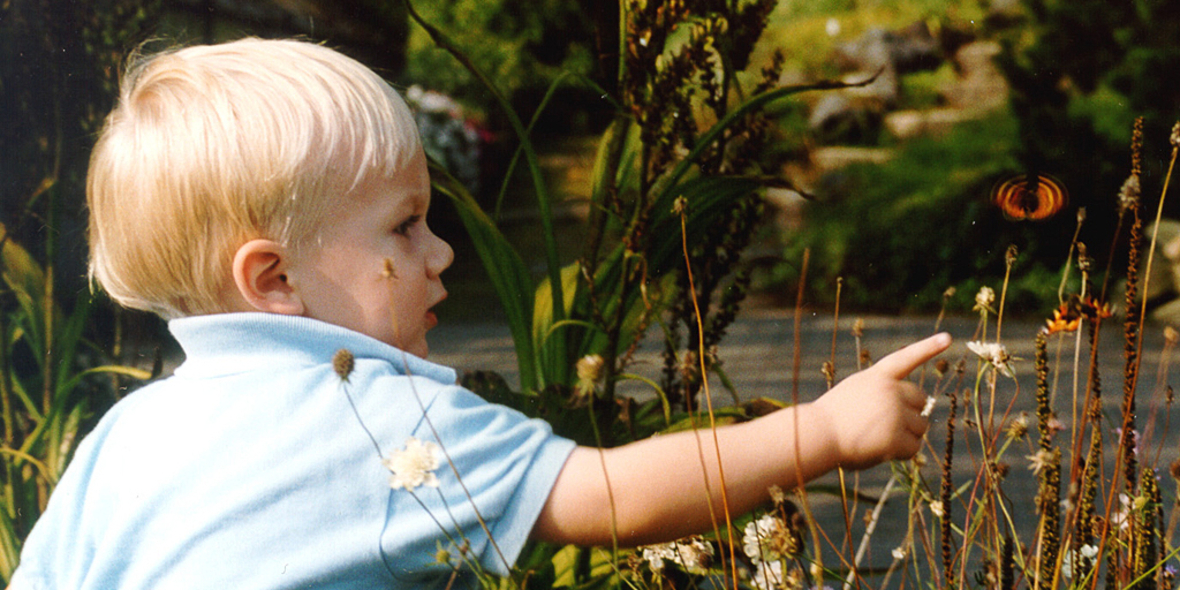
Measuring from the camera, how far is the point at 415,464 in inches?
41.2

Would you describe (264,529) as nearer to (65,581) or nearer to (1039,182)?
(65,581)

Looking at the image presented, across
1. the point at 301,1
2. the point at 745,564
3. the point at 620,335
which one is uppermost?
the point at 301,1

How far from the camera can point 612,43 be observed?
182 centimetres

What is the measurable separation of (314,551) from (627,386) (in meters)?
1.64

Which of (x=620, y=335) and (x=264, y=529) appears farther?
(x=620, y=335)

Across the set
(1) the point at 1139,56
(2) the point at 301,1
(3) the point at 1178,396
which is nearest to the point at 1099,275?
(3) the point at 1178,396

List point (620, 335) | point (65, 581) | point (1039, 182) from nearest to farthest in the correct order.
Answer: point (65, 581) < point (620, 335) < point (1039, 182)

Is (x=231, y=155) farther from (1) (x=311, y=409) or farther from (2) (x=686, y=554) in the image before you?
(2) (x=686, y=554)

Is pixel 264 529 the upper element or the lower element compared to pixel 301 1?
lower

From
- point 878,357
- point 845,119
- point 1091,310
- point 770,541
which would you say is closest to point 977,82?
point 845,119

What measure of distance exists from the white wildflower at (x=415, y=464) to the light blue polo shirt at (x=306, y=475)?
2 cm

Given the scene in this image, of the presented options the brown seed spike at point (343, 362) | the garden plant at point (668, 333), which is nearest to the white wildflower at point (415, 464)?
the brown seed spike at point (343, 362)

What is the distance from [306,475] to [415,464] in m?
0.15

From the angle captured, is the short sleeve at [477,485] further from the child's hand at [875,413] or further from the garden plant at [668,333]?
the child's hand at [875,413]
